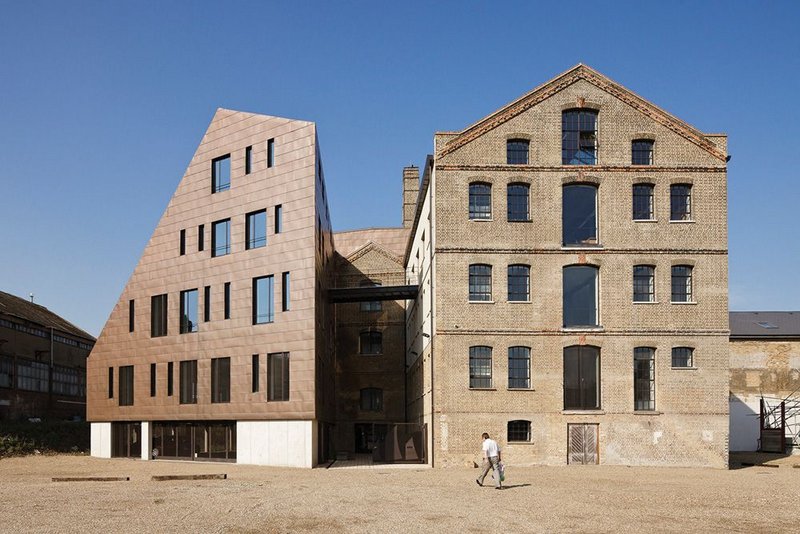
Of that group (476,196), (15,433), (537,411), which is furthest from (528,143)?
(15,433)

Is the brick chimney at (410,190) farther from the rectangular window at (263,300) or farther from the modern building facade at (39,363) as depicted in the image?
the modern building facade at (39,363)

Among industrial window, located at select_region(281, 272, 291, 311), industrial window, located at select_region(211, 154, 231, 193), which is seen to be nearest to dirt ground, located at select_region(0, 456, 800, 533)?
industrial window, located at select_region(281, 272, 291, 311)

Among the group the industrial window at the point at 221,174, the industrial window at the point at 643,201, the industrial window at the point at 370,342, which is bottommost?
the industrial window at the point at 370,342

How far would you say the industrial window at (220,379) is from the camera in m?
38.7

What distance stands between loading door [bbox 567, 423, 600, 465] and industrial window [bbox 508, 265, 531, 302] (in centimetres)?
552

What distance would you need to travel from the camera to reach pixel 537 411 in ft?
111

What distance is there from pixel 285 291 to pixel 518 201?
10850 mm

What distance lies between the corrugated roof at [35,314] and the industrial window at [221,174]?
71.7 feet

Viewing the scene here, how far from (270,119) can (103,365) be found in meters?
16.7

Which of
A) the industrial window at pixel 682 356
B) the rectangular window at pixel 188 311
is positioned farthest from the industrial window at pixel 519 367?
the rectangular window at pixel 188 311

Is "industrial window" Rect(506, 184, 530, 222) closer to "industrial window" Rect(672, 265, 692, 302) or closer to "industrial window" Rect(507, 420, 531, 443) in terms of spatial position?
"industrial window" Rect(672, 265, 692, 302)

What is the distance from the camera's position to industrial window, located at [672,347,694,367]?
112 ft

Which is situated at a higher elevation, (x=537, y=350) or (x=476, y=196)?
(x=476, y=196)

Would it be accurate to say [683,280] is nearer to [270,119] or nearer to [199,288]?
[270,119]
